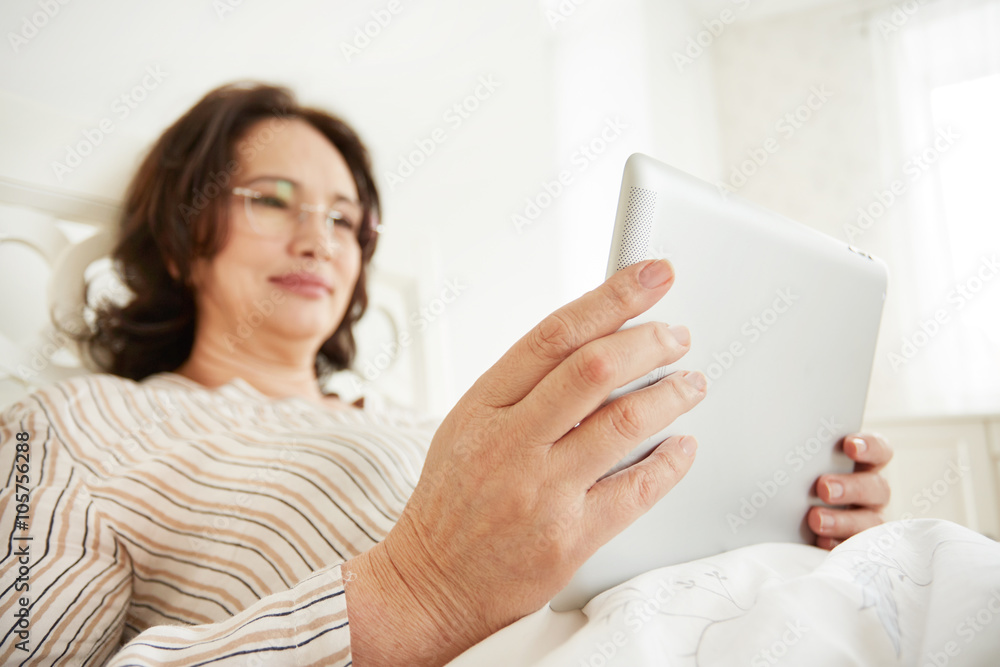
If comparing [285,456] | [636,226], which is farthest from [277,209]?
[636,226]

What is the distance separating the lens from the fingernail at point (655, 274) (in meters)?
0.41

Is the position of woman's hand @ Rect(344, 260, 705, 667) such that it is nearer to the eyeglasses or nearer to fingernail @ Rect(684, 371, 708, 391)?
fingernail @ Rect(684, 371, 708, 391)

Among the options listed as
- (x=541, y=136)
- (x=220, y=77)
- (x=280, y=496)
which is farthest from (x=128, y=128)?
(x=541, y=136)

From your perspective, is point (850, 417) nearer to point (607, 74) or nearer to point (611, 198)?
point (611, 198)

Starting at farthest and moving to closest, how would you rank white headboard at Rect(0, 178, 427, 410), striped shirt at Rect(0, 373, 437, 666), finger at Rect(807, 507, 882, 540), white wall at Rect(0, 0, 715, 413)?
white wall at Rect(0, 0, 715, 413) → white headboard at Rect(0, 178, 427, 410) → finger at Rect(807, 507, 882, 540) → striped shirt at Rect(0, 373, 437, 666)

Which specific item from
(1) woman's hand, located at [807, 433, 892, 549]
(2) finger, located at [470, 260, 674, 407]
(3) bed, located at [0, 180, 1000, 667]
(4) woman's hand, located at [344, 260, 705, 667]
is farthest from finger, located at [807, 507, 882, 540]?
(2) finger, located at [470, 260, 674, 407]

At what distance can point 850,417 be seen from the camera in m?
0.69

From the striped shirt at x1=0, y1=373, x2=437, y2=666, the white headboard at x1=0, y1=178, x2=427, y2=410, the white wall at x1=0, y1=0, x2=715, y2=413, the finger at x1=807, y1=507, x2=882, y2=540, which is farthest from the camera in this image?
the white wall at x1=0, y1=0, x2=715, y2=413

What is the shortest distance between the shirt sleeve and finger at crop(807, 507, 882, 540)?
0.49m

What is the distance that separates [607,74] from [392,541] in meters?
2.55

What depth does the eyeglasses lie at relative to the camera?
1.05 meters

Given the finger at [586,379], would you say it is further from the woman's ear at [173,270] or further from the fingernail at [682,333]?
the woman's ear at [173,270]

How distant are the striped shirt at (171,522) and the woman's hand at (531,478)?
A: 0.05 metres

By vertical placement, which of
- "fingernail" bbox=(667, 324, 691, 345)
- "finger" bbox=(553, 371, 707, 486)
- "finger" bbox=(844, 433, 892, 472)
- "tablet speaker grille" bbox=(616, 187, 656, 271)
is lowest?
"finger" bbox=(844, 433, 892, 472)
